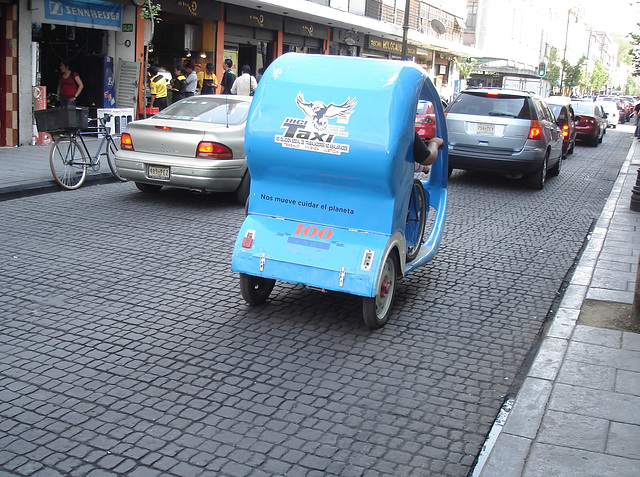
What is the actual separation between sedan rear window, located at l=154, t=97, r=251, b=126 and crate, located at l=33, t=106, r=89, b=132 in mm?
1156

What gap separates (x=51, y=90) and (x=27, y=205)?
9.36 metres

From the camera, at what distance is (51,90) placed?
707 inches

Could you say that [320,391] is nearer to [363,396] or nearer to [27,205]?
[363,396]

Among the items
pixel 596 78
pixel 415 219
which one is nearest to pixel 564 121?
pixel 415 219

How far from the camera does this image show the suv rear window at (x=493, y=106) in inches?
512

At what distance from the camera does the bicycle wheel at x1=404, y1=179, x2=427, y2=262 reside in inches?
263

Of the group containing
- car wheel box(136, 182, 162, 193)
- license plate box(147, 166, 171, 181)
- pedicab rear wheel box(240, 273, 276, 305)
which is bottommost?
pedicab rear wheel box(240, 273, 276, 305)

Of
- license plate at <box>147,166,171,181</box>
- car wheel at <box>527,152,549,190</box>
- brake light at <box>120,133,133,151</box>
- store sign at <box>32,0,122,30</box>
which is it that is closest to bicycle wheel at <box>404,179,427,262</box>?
license plate at <box>147,166,171,181</box>

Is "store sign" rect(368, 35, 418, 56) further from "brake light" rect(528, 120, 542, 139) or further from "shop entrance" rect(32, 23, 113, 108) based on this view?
"brake light" rect(528, 120, 542, 139)

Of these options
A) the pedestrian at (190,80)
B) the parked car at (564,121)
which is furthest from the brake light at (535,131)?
the pedestrian at (190,80)

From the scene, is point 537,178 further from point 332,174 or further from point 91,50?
point 91,50

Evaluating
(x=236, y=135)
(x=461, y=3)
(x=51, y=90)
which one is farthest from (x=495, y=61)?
(x=236, y=135)

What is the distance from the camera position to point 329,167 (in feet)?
17.6

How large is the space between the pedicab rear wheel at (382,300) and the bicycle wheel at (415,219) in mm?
802
